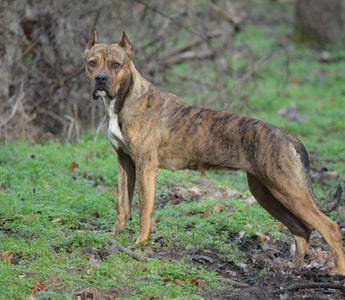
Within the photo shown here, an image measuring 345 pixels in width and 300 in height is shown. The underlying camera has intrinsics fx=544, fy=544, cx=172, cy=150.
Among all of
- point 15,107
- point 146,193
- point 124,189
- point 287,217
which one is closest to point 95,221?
point 124,189

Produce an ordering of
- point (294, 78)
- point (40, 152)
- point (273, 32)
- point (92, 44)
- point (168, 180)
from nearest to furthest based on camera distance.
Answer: point (92, 44) < point (168, 180) < point (40, 152) < point (294, 78) < point (273, 32)

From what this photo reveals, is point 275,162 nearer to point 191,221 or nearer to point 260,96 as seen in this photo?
point 191,221

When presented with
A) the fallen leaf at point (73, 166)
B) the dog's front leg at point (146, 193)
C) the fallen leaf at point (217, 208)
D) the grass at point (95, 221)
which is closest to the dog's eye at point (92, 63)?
the dog's front leg at point (146, 193)

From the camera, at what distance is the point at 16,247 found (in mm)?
5535

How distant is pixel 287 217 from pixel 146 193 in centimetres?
169

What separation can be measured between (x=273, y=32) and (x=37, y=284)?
18.2 m

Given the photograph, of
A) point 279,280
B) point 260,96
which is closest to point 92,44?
point 279,280

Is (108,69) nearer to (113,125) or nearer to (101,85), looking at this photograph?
(101,85)

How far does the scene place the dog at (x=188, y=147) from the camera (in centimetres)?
580

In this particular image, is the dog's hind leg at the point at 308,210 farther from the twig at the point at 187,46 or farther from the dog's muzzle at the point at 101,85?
the twig at the point at 187,46

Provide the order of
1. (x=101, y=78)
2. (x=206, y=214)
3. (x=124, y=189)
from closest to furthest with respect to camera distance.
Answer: (x=101, y=78) → (x=124, y=189) → (x=206, y=214)

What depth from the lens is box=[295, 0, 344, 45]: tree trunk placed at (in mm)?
18766

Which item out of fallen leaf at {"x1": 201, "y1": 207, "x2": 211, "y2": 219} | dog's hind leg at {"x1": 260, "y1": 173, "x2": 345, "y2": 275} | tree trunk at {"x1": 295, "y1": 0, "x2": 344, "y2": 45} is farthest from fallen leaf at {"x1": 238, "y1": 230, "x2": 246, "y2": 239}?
tree trunk at {"x1": 295, "y1": 0, "x2": 344, "y2": 45}

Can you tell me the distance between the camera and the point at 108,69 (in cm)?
607
